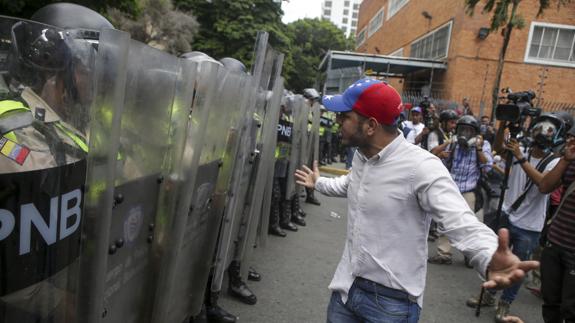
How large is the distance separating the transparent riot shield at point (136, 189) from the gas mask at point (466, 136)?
13.7 ft

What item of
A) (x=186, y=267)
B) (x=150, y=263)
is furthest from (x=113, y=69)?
(x=186, y=267)

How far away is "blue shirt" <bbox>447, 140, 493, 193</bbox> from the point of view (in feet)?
17.1

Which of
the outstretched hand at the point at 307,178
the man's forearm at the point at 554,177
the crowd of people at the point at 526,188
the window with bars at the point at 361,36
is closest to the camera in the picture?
the outstretched hand at the point at 307,178

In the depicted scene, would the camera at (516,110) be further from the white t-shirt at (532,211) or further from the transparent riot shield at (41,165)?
the transparent riot shield at (41,165)

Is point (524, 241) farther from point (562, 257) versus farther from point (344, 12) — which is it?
point (344, 12)

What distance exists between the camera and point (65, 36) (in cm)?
124

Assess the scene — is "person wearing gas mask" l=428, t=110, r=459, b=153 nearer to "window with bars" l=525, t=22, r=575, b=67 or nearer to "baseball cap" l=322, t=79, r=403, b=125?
"baseball cap" l=322, t=79, r=403, b=125

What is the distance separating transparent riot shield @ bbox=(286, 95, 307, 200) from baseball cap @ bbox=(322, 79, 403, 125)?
10.9 ft

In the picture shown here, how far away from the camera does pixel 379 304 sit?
1859 millimetres

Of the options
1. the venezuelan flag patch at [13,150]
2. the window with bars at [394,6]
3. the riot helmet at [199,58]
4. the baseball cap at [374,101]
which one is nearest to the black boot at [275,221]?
the riot helmet at [199,58]

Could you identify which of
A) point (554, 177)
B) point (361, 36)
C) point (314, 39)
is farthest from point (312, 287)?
point (361, 36)

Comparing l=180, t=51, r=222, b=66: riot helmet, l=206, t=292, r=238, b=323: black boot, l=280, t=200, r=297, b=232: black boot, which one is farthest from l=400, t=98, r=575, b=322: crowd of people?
l=280, t=200, r=297, b=232: black boot

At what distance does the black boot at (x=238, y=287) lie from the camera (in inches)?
143

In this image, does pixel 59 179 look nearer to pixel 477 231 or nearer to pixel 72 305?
pixel 72 305
